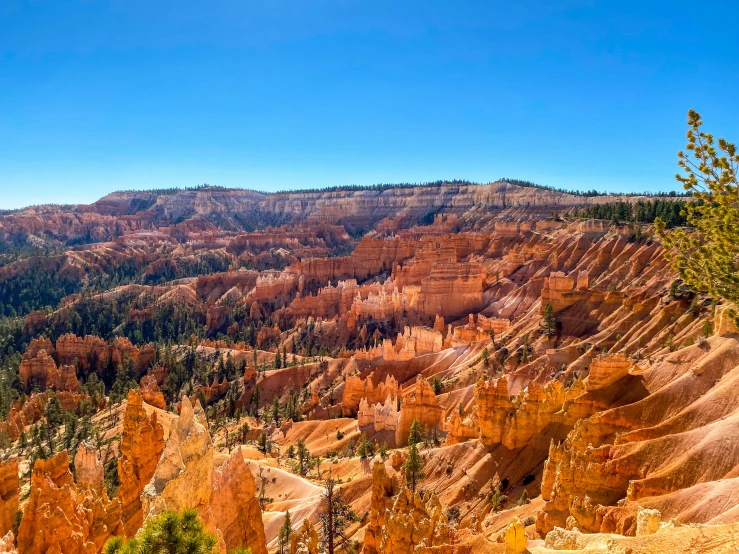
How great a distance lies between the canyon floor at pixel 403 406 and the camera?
18.8 m

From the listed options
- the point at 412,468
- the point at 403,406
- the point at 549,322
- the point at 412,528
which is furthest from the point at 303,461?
the point at 549,322

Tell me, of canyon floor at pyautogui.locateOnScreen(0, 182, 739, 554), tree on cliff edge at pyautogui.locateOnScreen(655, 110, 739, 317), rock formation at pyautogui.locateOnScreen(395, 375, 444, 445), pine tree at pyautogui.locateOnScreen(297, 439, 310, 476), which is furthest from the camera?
rock formation at pyautogui.locateOnScreen(395, 375, 444, 445)

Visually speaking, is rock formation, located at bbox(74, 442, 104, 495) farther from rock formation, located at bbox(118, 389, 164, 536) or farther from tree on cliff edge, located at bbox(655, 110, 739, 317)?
tree on cliff edge, located at bbox(655, 110, 739, 317)

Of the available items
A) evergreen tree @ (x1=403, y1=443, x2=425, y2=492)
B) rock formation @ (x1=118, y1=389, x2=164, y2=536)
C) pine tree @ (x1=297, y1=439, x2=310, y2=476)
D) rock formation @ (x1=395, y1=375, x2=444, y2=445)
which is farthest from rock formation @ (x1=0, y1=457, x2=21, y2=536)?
rock formation @ (x1=395, y1=375, x2=444, y2=445)

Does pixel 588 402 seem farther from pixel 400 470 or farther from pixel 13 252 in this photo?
pixel 13 252

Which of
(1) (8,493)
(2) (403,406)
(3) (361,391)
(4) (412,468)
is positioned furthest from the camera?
(3) (361,391)

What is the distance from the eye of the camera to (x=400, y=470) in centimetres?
3080

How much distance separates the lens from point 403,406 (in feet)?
140

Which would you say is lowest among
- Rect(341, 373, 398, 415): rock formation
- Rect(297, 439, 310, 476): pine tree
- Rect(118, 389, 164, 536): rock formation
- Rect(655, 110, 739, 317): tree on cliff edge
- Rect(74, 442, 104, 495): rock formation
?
Rect(297, 439, 310, 476): pine tree

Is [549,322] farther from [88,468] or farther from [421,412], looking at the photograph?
[88,468]

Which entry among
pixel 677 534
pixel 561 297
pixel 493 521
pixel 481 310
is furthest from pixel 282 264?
pixel 677 534

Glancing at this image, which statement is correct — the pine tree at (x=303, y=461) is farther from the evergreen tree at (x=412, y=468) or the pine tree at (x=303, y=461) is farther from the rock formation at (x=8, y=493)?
the rock formation at (x=8, y=493)

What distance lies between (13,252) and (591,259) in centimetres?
18513

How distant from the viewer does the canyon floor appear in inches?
739
